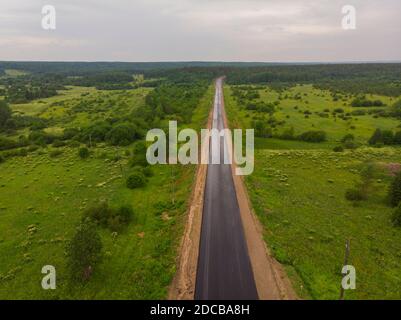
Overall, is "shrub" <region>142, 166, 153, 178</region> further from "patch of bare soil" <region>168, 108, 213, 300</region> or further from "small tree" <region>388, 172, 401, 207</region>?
"small tree" <region>388, 172, 401, 207</region>

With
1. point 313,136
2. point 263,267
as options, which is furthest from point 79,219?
point 313,136

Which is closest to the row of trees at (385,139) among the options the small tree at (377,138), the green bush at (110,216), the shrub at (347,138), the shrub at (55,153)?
the small tree at (377,138)

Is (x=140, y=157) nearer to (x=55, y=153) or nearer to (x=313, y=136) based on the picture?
(x=55, y=153)

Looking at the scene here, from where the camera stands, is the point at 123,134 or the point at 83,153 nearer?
the point at 83,153

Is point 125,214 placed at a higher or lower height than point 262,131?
lower
